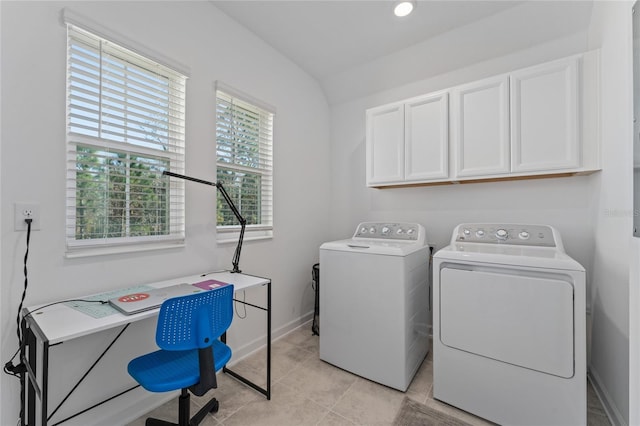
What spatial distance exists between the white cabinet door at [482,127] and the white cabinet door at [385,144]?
45 centimetres

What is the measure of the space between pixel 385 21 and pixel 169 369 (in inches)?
110

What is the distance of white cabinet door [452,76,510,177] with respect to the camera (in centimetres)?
207

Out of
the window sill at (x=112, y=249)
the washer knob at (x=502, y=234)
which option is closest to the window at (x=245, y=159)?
the window sill at (x=112, y=249)

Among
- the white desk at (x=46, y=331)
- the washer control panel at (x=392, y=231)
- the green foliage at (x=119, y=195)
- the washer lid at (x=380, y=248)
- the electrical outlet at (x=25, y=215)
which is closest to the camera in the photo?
the white desk at (x=46, y=331)

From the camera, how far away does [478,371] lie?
1.69m

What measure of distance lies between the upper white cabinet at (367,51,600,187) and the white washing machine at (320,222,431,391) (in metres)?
0.68

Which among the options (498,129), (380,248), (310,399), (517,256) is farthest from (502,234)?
(310,399)

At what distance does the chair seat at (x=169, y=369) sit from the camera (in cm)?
122

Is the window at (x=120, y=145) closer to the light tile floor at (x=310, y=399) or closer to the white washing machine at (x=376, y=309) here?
the light tile floor at (x=310, y=399)

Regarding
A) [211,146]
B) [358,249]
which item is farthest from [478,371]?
[211,146]

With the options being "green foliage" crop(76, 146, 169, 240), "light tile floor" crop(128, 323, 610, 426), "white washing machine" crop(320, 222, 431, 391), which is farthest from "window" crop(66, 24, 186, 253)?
"white washing machine" crop(320, 222, 431, 391)

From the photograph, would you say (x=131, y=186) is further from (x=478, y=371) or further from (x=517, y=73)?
(x=517, y=73)

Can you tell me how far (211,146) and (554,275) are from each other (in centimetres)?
233

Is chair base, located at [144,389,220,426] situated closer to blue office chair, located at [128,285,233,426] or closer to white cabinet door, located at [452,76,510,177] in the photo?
blue office chair, located at [128,285,233,426]
